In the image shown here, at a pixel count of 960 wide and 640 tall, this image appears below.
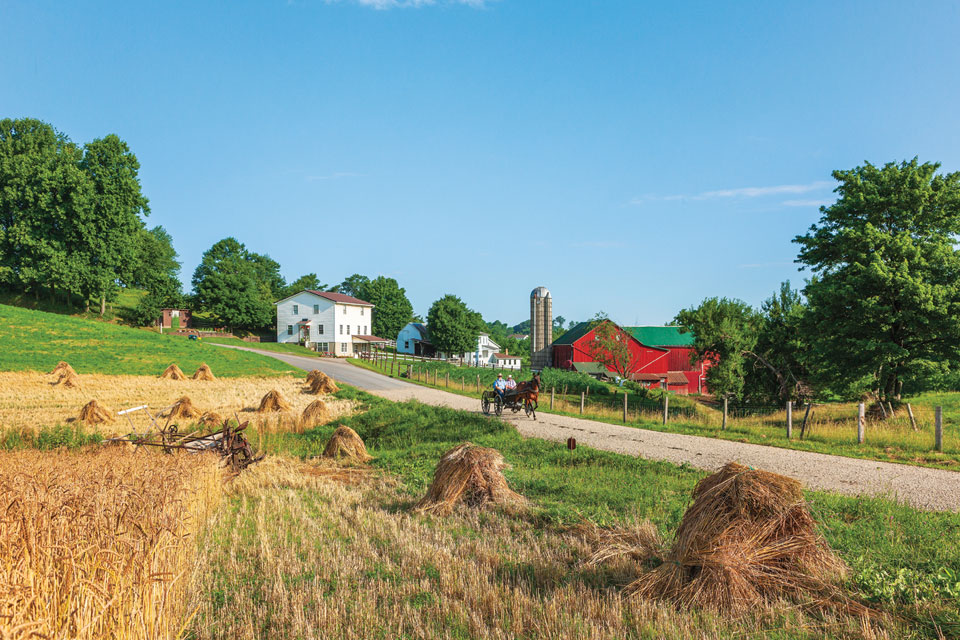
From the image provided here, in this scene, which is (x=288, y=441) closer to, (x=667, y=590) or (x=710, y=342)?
(x=667, y=590)

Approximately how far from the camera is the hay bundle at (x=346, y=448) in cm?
1376

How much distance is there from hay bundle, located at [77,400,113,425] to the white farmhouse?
163ft

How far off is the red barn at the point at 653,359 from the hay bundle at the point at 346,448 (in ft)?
142

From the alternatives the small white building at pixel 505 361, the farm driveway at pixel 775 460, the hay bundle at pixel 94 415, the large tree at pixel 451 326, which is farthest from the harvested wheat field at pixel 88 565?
the small white building at pixel 505 361

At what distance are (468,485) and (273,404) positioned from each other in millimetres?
16485

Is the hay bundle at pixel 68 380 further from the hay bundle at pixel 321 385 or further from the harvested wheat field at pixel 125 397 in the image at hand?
the hay bundle at pixel 321 385

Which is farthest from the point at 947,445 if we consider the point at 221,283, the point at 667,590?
the point at 221,283

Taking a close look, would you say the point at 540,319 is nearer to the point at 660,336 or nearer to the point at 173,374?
the point at 660,336

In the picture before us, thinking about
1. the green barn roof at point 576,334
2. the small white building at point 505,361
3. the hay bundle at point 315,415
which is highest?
the green barn roof at point 576,334

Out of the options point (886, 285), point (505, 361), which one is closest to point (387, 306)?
point (505, 361)

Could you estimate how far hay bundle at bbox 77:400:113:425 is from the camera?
18078mm

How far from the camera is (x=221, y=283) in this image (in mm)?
74562

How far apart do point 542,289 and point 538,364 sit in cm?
922

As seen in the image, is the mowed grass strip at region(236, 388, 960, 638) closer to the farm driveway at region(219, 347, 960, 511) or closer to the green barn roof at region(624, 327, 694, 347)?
the farm driveway at region(219, 347, 960, 511)
